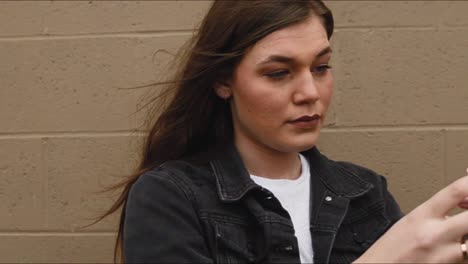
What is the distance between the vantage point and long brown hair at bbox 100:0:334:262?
189 centimetres

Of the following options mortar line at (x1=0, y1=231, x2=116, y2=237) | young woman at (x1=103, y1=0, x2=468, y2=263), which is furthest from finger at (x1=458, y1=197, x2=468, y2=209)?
mortar line at (x1=0, y1=231, x2=116, y2=237)

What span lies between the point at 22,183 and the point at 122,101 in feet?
1.52

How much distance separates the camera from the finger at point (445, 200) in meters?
1.51

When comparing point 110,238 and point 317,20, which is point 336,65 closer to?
point 317,20

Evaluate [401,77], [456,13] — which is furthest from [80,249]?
[456,13]

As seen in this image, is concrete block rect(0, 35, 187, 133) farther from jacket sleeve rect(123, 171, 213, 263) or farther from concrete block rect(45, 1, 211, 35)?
jacket sleeve rect(123, 171, 213, 263)

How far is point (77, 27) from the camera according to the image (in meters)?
2.50

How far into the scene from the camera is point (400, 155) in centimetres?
246

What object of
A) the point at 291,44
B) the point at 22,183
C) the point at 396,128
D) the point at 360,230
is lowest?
the point at 22,183

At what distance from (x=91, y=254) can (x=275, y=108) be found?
1.04 meters

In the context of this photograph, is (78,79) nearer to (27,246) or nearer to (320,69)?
(27,246)

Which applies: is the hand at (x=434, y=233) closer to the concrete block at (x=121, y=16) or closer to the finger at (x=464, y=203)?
the finger at (x=464, y=203)

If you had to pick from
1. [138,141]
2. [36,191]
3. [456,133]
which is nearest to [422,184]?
[456,133]

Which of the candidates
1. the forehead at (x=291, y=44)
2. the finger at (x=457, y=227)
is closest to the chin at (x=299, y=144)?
the forehead at (x=291, y=44)
